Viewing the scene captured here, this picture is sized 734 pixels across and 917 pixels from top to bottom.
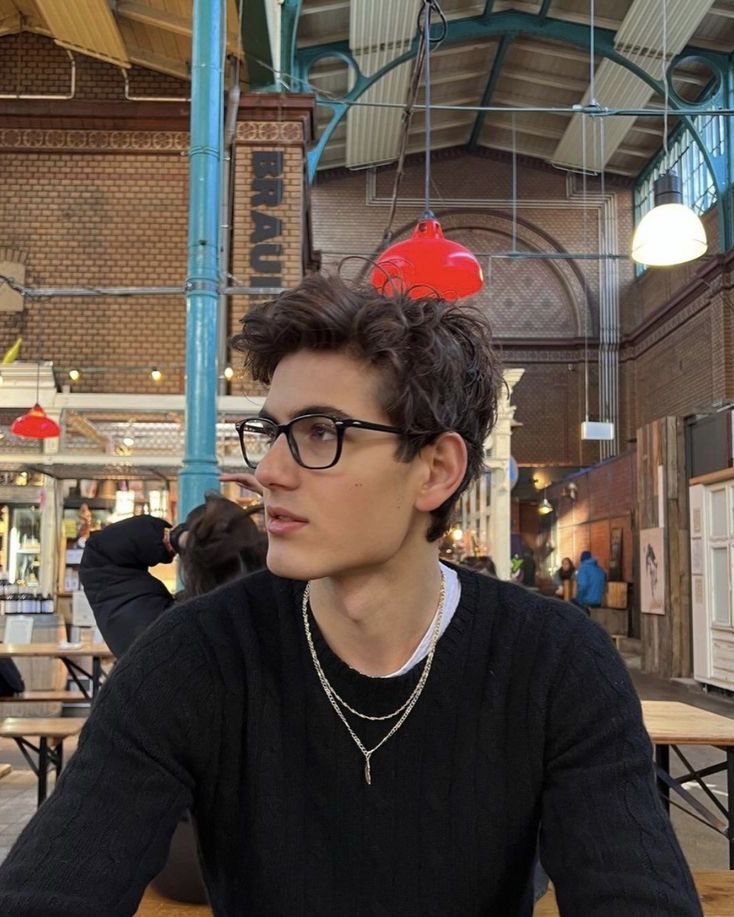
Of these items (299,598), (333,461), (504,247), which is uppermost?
(504,247)

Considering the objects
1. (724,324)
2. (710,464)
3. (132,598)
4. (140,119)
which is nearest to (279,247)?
(140,119)

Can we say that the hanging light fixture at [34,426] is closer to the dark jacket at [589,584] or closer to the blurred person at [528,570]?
the blurred person at [528,570]

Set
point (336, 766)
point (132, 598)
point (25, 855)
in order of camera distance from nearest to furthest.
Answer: point (25, 855) < point (336, 766) < point (132, 598)

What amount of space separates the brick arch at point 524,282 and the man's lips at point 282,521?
19442mm

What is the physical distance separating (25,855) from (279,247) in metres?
9.23

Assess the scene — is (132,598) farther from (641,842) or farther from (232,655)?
(641,842)

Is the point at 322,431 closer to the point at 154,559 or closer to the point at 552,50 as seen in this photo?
the point at 154,559

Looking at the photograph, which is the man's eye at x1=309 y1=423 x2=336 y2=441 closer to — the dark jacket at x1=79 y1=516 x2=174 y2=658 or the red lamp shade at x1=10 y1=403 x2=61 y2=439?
the dark jacket at x1=79 y1=516 x2=174 y2=658

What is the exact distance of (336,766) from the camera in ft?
3.74

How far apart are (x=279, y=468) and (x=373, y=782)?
0.42 metres

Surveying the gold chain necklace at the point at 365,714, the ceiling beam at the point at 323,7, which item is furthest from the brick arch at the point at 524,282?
the gold chain necklace at the point at 365,714

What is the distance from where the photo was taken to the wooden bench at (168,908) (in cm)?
204

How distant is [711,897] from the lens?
2.01 m

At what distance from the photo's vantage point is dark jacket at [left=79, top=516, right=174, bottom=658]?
3.09 metres
